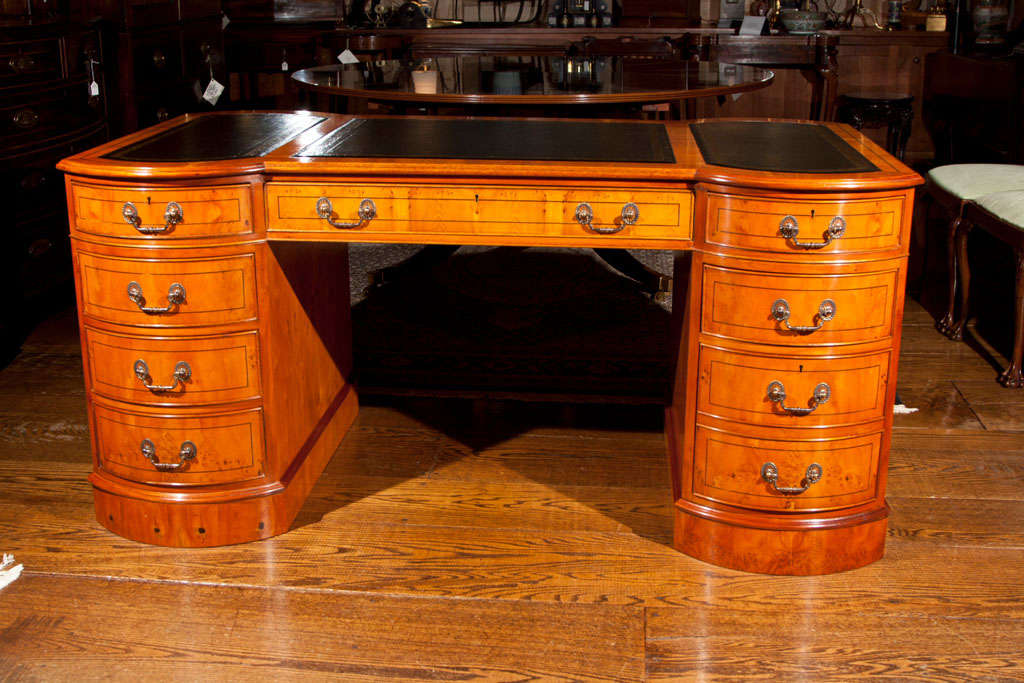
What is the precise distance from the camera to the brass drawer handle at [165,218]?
91.0 inches

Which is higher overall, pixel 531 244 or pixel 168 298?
pixel 531 244

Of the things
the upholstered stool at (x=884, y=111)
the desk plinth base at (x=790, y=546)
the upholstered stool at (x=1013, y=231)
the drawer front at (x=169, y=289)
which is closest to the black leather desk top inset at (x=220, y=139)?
the drawer front at (x=169, y=289)

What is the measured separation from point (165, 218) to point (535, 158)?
813 millimetres

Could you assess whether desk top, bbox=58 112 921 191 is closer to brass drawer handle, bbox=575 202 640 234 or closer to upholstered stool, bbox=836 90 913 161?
brass drawer handle, bbox=575 202 640 234

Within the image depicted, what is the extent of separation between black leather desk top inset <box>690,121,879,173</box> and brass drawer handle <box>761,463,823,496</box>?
639mm

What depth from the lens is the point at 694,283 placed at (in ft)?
7.58

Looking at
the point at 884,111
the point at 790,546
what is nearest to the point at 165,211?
the point at 790,546

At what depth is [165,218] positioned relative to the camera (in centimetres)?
232

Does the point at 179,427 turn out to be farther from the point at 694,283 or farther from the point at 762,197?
the point at 762,197

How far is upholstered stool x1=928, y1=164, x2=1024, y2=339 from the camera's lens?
12.3 feet

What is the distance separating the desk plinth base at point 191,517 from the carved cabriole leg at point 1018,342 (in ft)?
7.63

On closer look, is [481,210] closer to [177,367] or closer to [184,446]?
[177,367]

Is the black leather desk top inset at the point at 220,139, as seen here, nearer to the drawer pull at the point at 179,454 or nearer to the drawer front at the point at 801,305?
the drawer pull at the point at 179,454

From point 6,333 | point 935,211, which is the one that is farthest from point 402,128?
point 935,211
